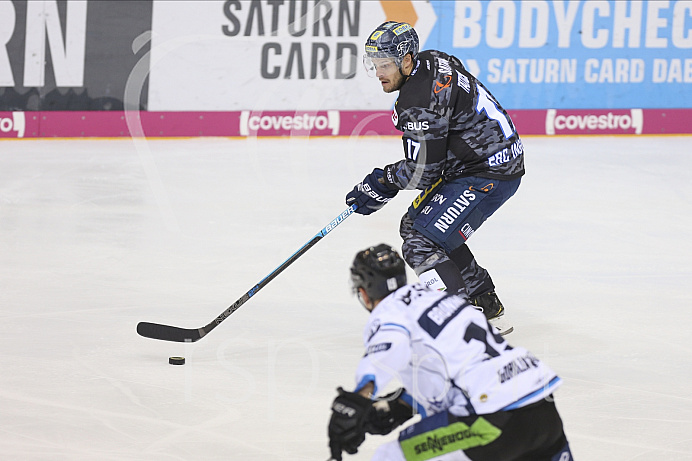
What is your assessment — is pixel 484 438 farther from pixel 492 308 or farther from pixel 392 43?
pixel 492 308

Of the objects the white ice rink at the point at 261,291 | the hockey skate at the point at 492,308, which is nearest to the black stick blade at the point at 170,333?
the white ice rink at the point at 261,291

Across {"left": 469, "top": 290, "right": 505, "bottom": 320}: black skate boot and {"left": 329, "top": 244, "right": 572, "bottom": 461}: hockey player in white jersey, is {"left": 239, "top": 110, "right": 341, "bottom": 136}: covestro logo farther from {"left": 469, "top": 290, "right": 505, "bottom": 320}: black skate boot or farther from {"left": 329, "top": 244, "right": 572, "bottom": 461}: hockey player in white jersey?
{"left": 329, "top": 244, "right": 572, "bottom": 461}: hockey player in white jersey

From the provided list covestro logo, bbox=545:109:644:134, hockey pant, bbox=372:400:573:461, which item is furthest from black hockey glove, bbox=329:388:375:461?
covestro logo, bbox=545:109:644:134

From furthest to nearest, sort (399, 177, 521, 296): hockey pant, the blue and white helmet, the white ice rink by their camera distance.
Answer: (399, 177, 521, 296): hockey pant
the blue and white helmet
the white ice rink

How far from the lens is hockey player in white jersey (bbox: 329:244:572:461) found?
2.50 m

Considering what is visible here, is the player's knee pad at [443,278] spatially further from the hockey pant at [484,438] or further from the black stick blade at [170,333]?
the hockey pant at [484,438]

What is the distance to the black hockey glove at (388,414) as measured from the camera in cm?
268

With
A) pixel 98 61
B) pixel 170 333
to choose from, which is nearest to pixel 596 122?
pixel 98 61

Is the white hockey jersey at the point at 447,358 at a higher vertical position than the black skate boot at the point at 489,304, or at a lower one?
higher

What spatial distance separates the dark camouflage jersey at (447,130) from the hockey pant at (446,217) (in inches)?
2.3

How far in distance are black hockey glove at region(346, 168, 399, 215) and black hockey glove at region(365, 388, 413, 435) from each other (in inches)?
66.6

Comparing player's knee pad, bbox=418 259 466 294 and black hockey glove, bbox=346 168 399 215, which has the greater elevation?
black hockey glove, bbox=346 168 399 215

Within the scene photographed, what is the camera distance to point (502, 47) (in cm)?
968

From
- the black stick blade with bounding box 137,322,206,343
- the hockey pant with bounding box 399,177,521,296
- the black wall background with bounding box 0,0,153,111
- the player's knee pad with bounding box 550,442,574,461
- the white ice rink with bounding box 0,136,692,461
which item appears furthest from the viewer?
the black wall background with bounding box 0,0,153,111
